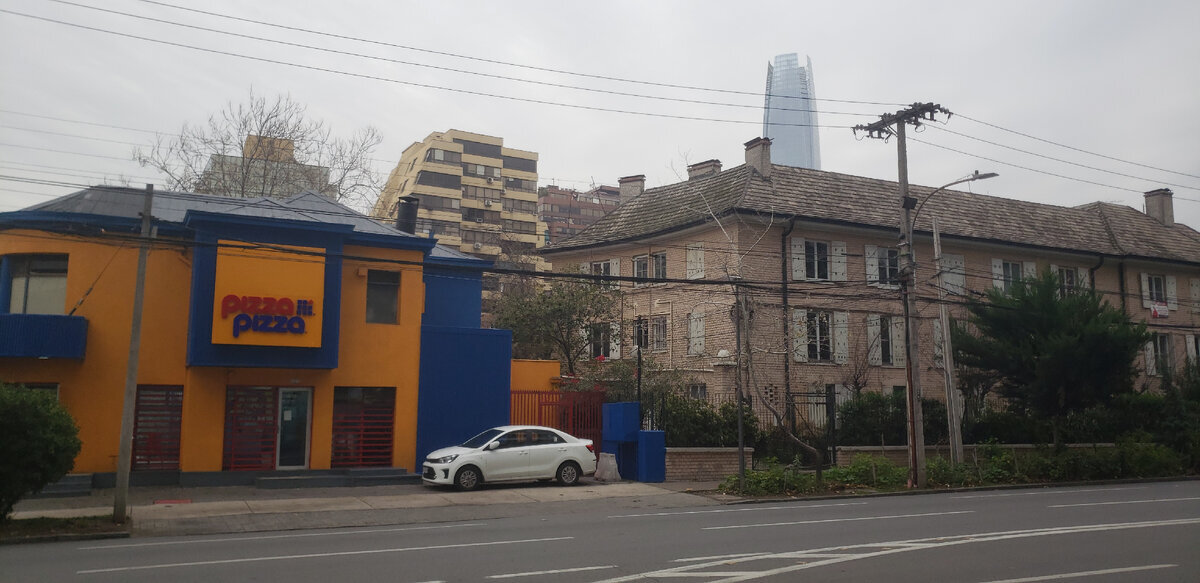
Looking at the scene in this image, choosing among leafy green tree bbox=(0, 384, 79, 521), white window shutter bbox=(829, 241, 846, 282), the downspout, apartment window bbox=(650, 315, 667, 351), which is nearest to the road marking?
leafy green tree bbox=(0, 384, 79, 521)

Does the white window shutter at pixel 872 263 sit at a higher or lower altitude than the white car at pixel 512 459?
higher

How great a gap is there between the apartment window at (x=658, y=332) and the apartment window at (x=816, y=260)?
5.52 m

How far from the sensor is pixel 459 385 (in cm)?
2338

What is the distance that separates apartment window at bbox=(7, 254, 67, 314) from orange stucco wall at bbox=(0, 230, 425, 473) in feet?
1.08

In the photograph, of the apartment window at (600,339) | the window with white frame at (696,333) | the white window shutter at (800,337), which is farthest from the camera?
the apartment window at (600,339)

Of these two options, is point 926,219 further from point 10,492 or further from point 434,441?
point 10,492

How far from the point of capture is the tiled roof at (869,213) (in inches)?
1236

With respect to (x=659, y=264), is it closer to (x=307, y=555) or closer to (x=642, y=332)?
(x=642, y=332)

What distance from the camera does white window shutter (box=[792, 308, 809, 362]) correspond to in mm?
29984

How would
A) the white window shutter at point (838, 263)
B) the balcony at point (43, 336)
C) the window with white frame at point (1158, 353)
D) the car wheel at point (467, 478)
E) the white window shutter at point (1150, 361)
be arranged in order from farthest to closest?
the white window shutter at point (1150, 361)
the window with white frame at point (1158, 353)
the white window shutter at point (838, 263)
the car wheel at point (467, 478)
the balcony at point (43, 336)

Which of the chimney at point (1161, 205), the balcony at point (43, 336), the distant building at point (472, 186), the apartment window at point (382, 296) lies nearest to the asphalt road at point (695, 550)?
the balcony at point (43, 336)

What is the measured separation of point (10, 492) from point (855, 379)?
966 inches

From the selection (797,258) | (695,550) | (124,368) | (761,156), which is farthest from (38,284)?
(761,156)

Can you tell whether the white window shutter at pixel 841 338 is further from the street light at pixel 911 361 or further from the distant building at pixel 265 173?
the distant building at pixel 265 173
